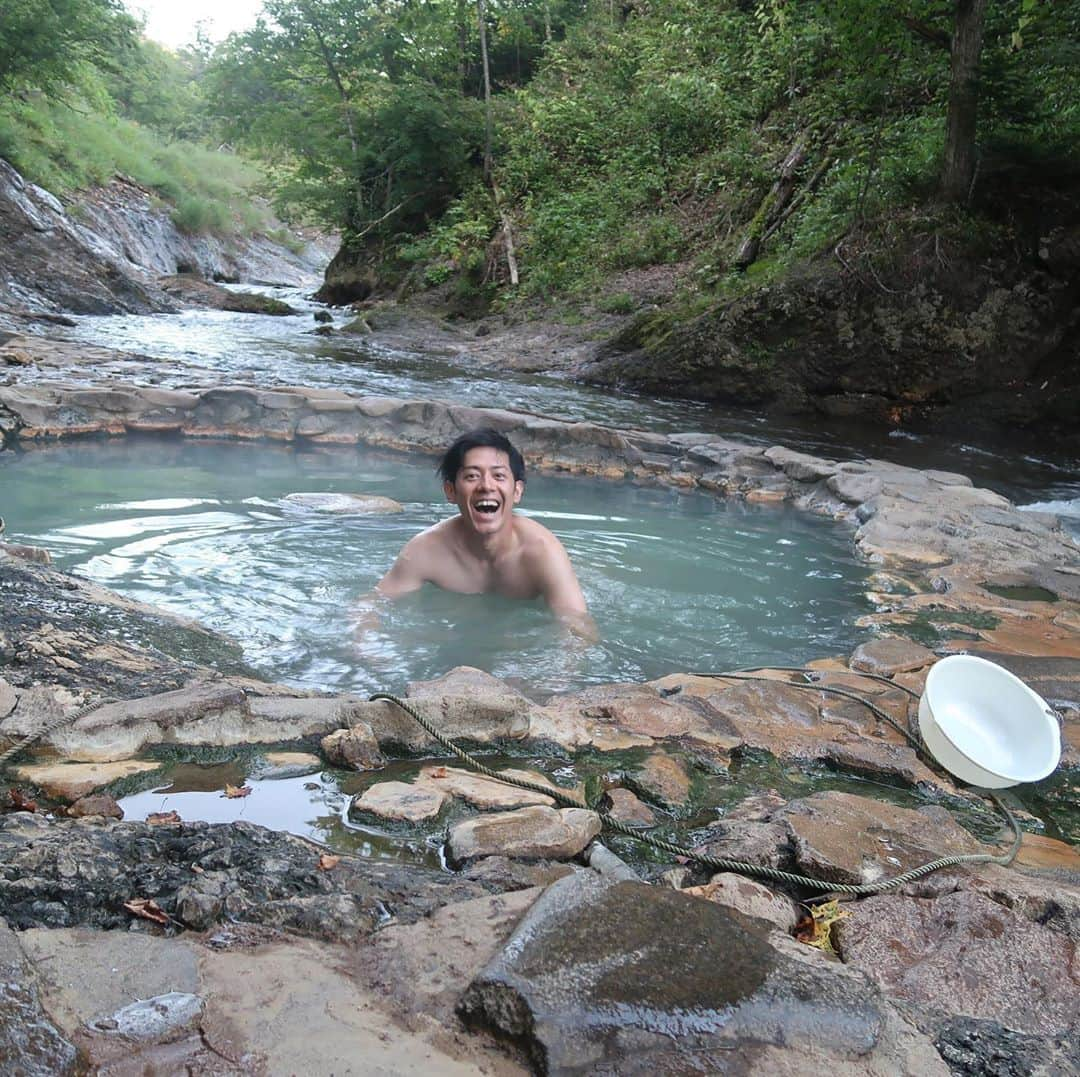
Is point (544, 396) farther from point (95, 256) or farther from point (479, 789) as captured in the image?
point (95, 256)

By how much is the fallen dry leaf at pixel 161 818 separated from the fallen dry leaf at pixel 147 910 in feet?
1.12

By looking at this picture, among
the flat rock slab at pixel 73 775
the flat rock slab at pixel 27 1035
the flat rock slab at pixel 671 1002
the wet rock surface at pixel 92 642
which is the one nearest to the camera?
the flat rock slab at pixel 27 1035

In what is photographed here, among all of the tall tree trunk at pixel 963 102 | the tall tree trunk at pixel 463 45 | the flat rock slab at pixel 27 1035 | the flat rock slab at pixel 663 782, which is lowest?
the flat rock slab at pixel 663 782

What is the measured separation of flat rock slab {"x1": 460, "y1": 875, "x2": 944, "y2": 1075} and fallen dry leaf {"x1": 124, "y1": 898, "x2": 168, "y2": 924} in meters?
0.54

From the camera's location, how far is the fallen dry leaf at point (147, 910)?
146 centimetres

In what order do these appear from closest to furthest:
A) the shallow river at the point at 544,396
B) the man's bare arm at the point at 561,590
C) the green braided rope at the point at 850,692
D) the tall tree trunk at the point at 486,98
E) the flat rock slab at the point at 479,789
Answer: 1. the flat rock slab at the point at 479,789
2. the green braided rope at the point at 850,692
3. the man's bare arm at the point at 561,590
4. the shallow river at the point at 544,396
5. the tall tree trunk at the point at 486,98

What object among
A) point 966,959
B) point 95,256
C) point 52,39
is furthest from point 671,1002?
point 52,39

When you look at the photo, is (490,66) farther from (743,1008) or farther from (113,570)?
(743,1008)

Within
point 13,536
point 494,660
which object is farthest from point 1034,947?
point 13,536

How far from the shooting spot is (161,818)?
6.24ft

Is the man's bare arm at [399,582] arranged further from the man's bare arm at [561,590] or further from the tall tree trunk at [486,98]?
the tall tree trunk at [486,98]

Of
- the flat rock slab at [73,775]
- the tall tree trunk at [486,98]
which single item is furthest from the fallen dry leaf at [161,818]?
the tall tree trunk at [486,98]

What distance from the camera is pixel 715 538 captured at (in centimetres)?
579

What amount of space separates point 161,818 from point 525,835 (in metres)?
0.76
